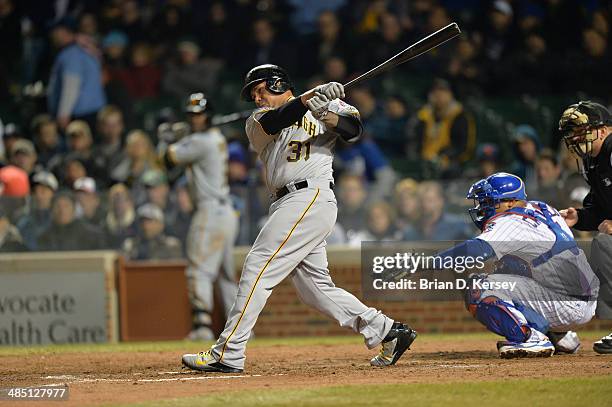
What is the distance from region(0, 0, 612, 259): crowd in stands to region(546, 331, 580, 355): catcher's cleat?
325cm

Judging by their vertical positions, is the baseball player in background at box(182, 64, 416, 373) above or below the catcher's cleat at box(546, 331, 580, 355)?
above

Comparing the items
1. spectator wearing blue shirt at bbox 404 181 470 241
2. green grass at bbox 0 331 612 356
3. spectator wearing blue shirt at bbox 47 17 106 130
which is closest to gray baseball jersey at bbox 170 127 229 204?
green grass at bbox 0 331 612 356

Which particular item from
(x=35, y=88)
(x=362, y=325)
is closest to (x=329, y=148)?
(x=362, y=325)

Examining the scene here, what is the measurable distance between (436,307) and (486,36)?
491cm

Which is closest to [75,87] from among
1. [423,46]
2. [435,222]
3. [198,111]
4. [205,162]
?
[198,111]

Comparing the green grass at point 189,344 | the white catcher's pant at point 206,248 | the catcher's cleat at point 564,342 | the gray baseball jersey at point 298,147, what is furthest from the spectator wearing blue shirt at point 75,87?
the catcher's cleat at point 564,342

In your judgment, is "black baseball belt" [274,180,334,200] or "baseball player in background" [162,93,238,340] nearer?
"black baseball belt" [274,180,334,200]

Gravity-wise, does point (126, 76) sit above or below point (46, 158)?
above

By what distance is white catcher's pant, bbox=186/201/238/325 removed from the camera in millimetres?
10758

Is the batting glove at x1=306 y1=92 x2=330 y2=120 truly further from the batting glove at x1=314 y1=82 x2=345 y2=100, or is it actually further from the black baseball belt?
the black baseball belt

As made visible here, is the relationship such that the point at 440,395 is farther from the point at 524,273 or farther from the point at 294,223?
the point at 524,273

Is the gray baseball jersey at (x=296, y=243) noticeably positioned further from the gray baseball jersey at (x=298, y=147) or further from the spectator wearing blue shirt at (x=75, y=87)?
the spectator wearing blue shirt at (x=75, y=87)

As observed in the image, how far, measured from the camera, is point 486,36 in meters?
14.6

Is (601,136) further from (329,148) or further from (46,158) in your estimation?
(46,158)
